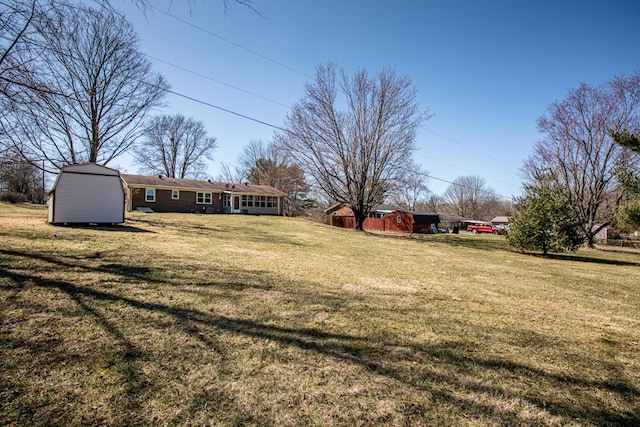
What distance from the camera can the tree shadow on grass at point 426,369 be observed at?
2.22 meters

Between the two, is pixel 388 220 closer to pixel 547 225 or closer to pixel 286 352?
pixel 547 225

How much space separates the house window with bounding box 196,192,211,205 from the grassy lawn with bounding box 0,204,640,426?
25952 mm

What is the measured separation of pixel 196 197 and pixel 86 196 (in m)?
19.1

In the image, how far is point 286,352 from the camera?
2855 millimetres

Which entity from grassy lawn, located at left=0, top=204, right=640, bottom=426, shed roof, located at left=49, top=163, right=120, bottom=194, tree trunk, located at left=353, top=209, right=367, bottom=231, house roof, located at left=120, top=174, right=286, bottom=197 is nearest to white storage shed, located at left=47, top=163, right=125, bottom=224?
shed roof, located at left=49, top=163, right=120, bottom=194

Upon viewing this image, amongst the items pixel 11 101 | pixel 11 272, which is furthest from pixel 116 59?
pixel 11 272

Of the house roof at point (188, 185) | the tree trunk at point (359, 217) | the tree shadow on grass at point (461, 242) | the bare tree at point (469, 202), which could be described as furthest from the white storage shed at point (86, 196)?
the bare tree at point (469, 202)

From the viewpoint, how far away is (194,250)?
7637 millimetres

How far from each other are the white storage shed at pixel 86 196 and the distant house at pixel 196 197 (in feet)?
53.1

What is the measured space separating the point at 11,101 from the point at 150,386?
605cm

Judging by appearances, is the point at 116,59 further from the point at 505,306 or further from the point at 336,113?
the point at 505,306

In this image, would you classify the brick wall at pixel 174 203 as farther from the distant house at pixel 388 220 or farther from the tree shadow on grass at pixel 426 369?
the tree shadow on grass at pixel 426 369

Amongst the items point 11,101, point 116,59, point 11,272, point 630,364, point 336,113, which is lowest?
point 630,364

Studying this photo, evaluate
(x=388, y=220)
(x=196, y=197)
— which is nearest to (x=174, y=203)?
(x=196, y=197)
